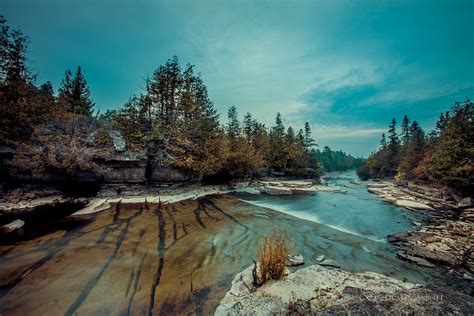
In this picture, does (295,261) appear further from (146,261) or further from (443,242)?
(443,242)

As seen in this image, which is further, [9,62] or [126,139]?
[126,139]

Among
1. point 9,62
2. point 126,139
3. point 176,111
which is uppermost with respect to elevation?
point 9,62

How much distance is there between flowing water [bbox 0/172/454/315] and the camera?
12.6ft

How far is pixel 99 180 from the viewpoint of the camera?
15.1 m

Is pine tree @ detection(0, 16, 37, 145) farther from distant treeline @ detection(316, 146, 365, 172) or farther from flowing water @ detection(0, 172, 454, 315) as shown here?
distant treeline @ detection(316, 146, 365, 172)

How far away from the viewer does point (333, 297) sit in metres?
3.57

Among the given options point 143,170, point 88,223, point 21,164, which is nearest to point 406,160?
→ point 143,170

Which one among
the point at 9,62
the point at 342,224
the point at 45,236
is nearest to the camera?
the point at 45,236

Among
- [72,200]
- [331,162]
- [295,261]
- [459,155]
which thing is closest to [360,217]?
[295,261]

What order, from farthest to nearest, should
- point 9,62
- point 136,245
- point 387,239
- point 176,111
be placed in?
1. point 176,111
2. point 9,62
3. point 387,239
4. point 136,245

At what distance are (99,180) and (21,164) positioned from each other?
14.4 feet

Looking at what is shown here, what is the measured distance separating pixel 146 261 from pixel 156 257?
33 centimetres

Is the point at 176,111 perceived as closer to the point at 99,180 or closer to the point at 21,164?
the point at 99,180

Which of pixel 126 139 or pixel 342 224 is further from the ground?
pixel 126 139
